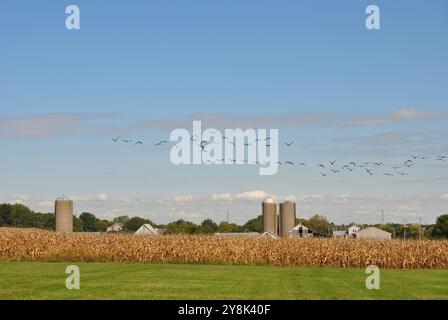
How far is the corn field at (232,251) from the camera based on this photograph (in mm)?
44438

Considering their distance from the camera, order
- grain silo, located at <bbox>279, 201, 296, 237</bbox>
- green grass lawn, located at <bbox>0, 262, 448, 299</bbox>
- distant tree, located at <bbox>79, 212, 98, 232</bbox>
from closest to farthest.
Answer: green grass lawn, located at <bbox>0, 262, 448, 299</bbox>, grain silo, located at <bbox>279, 201, 296, 237</bbox>, distant tree, located at <bbox>79, 212, 98, 232</bbox>

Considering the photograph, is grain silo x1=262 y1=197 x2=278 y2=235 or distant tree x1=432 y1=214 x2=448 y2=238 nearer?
grain silo x1=262 y1=197 x2=278 y2=235

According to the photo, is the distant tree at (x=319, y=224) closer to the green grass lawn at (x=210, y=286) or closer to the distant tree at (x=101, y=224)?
the distant tree at (x=101, y=224)

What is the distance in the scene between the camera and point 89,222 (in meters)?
157

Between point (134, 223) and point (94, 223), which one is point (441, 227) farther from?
point (94, 223)

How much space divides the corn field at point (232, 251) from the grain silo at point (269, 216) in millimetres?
38729

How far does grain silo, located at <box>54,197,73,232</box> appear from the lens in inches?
3007

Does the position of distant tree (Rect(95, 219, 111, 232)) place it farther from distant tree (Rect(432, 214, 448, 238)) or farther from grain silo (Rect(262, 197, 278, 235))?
grain silo (Rect(262, 197, 278, 235))

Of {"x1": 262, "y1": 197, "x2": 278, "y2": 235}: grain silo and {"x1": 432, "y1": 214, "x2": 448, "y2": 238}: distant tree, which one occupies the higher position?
{"x1": 262, "y1": 197, "x2": 278, "y2": 235}: grain silo

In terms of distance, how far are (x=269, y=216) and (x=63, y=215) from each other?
25.2 meters

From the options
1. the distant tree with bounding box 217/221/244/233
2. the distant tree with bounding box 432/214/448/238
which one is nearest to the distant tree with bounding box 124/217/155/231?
the distant tree with bounding box 217/221/244/233

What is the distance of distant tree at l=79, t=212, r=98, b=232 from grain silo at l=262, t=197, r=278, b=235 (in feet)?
234

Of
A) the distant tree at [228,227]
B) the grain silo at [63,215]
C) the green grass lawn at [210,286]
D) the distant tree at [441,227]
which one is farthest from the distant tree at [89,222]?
the green grass lawn at [210,286]
